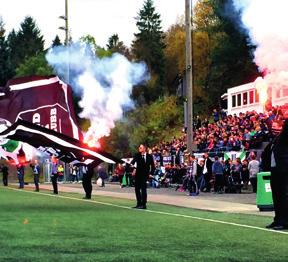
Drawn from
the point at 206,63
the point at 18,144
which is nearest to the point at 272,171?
the point at 18,144

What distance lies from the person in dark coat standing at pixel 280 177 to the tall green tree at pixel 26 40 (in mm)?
128335

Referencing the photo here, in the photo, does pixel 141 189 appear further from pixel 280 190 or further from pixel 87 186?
pixel 280 190

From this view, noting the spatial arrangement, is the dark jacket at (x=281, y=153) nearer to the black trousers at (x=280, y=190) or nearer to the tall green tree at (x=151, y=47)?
the black trousers at (x=280, y=190)

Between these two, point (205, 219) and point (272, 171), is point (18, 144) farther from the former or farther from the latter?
A: point (272, 171)

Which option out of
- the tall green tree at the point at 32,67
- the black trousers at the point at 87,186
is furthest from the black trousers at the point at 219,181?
the tall green tree at the point at 32,67

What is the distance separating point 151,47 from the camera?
97.2 m

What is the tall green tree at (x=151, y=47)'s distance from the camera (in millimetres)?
73375

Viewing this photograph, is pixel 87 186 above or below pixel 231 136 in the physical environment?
below

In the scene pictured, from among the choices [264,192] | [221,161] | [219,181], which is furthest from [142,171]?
[221,161]

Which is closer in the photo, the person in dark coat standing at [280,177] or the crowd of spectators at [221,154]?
the person in dark coat standing at [280,177]

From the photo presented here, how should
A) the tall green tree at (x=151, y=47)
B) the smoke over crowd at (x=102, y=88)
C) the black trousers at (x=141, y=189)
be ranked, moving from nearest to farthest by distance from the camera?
the black trousers at (x=141, y=189) < the smoke over crowd at (x=102, y=88) < the tall green tree at (x=151, y=47)

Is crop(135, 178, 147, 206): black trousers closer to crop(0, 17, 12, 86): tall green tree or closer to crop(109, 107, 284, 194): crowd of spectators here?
crop(109, 107, 284, 194): crowd of spectators

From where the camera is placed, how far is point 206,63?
254ft

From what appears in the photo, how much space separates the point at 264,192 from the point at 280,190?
6741mm
